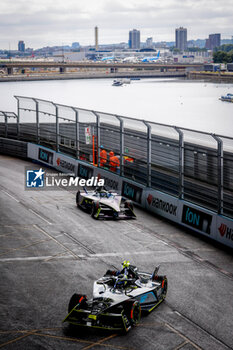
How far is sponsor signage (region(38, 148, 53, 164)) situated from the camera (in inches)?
1267

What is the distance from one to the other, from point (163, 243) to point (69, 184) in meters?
10.3

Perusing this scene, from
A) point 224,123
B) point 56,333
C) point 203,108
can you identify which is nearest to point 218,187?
point 56,333

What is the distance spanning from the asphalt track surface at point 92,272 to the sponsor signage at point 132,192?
91 centimetres

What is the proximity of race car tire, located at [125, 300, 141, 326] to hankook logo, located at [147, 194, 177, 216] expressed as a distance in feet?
32.5

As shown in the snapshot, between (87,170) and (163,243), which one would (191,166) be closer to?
A: (163,243)

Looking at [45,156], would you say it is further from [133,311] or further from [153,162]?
[133,311]

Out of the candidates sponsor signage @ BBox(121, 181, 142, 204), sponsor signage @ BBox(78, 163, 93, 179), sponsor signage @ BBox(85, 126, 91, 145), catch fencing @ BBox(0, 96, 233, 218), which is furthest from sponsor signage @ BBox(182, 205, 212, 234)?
sponsor signage @ BBox(85, 126, 91, 145)

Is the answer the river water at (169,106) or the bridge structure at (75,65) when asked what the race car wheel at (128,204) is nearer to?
the river water at (169,106)

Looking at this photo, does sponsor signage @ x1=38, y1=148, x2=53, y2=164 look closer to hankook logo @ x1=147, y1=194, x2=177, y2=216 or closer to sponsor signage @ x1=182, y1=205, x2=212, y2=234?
hankook logo @ x1=147, y1=194, x2=177, y2=216

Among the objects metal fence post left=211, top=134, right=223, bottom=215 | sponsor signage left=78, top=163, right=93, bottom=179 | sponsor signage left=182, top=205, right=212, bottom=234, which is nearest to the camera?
metal fence post left=211, top=134, right=223, bottom=215

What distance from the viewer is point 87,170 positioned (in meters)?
28.3

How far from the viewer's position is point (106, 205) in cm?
2109

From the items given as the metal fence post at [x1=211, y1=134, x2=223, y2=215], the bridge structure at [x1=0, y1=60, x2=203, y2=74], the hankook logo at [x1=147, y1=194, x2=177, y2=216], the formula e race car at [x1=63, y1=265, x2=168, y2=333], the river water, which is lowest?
the river water

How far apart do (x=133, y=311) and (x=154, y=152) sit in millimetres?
12038
